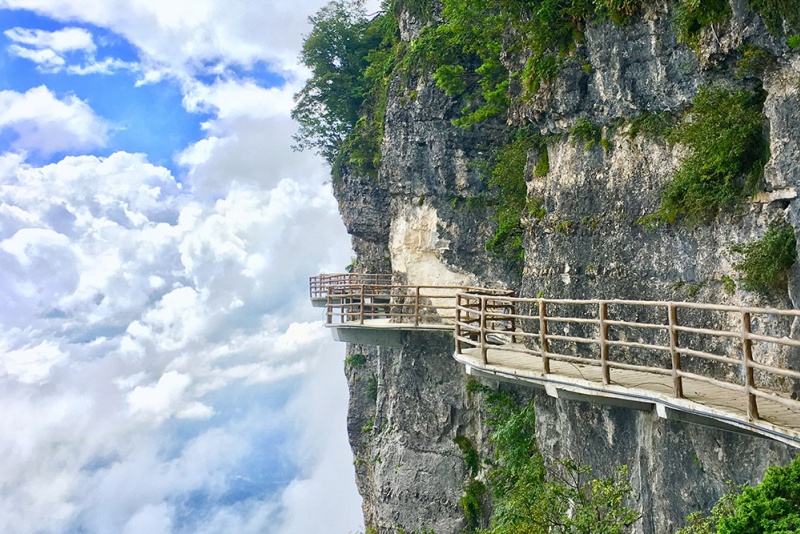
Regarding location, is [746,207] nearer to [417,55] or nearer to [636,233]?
[636,233]

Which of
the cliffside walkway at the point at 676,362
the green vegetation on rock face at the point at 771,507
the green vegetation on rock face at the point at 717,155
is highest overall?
the green vegetation on rock face at the point at 717,155

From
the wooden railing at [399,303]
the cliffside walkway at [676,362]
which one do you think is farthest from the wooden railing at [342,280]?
the cliffside walkway at [676,362]

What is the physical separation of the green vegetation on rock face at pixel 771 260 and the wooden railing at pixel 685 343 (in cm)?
45

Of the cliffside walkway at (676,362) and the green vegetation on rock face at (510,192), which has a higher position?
the green vegetation on rock face at (510,192)

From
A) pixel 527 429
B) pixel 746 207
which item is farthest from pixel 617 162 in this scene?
pixel 527 429

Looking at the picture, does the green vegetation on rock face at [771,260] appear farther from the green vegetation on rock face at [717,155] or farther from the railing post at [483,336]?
the railing post at [483,336]

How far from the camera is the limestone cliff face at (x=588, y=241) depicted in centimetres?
863

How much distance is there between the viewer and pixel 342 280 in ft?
92.0

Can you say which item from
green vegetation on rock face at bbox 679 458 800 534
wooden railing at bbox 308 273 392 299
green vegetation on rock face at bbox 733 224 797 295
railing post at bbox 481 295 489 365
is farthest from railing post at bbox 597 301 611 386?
wooden railing at bbox 308 273 392 299

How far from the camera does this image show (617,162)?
39.4ft

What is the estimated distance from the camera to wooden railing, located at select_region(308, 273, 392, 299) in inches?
1041

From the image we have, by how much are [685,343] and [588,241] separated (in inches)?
133

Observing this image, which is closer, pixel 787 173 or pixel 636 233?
pixel 787 173

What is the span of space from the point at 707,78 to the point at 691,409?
563 centimetres
